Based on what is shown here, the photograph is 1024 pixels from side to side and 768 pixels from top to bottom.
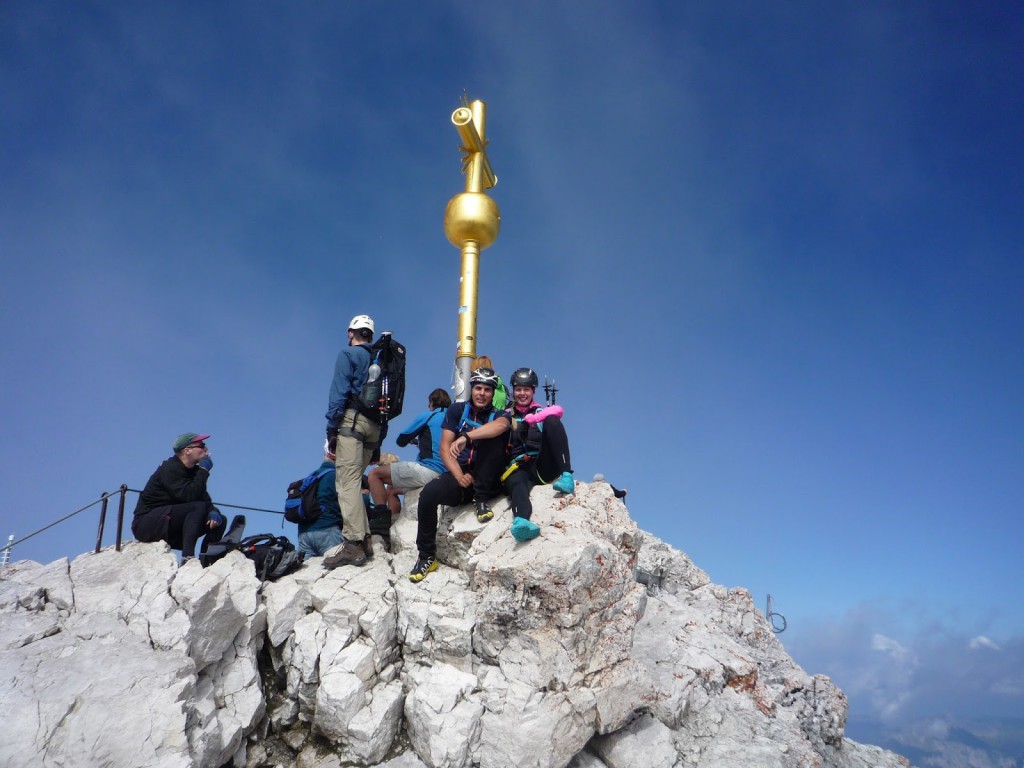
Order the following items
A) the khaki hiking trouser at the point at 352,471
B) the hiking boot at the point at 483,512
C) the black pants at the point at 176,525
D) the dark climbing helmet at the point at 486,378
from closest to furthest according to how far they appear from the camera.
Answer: the black pants at the point at 176,525, the hiking boot at the point at 483,512, the dark climbing helmet at the point at 486,378, the khaki hiking trouser at the point at 352,471

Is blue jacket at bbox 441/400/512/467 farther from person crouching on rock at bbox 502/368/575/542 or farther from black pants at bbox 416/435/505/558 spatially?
person crouching on rock at bbox 502/368/575/542

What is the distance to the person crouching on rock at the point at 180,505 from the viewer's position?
27.7ft

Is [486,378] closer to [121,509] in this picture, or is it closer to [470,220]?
[121,509]

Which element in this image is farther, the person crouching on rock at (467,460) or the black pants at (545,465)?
the person crouching on rock at (467,460)

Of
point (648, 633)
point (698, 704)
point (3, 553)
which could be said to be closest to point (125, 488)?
point (3, 553)

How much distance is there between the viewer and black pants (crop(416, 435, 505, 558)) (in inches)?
327

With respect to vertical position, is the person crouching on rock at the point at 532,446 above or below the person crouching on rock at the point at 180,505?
above

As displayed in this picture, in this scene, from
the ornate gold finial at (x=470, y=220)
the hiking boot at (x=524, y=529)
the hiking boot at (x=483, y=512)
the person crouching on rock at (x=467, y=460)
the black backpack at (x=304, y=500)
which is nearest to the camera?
the hiking boot at (x=524, y=529)

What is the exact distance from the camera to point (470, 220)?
55.5 ft

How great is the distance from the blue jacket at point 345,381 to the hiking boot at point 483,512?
8.59 ft

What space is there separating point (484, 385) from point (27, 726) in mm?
6258

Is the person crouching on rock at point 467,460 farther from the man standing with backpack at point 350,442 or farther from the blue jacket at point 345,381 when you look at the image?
the blue jacket at point 345,381

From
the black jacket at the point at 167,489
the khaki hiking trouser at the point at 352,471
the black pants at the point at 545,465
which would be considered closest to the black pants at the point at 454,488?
the black pants at the point at 545,465

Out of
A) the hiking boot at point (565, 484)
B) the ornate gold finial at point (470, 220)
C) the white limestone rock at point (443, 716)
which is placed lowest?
the white limestone rock at point (443, 716)
